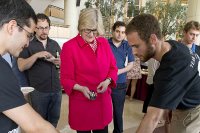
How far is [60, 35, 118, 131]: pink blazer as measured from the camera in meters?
1.80

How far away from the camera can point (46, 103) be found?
2.39 meters

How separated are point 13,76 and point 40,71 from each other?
56.2 inches

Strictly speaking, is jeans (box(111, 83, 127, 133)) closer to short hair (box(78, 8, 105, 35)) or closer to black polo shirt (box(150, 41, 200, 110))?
short hair (box(78, 8, 105, 35))

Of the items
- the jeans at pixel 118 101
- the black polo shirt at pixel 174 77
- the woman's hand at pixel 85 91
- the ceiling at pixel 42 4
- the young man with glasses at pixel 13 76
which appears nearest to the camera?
the young man with glasses at pixel 13 76

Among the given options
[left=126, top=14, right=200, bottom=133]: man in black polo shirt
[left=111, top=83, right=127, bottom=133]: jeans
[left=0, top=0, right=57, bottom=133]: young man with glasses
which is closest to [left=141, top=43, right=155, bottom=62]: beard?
[left=126, top=14, right=200, bottom=133]: man in black polo shirt

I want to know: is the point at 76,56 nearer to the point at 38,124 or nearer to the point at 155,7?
the point at 38,124

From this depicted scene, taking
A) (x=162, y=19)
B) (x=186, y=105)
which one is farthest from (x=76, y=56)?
(x=162, y=19)

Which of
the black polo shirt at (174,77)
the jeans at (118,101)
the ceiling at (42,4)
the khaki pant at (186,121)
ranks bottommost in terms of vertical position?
the jeans at (118,101)

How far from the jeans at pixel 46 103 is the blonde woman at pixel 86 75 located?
569 millimetres

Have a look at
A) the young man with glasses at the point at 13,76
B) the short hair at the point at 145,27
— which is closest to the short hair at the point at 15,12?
the young man with glasses at the point at 13,76

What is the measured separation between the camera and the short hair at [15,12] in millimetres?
865

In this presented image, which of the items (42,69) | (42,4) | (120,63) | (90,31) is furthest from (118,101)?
(42,4)

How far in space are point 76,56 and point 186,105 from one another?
78 centimetres

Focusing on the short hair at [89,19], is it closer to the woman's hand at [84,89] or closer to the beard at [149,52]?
the woman's hand at [84,89]
